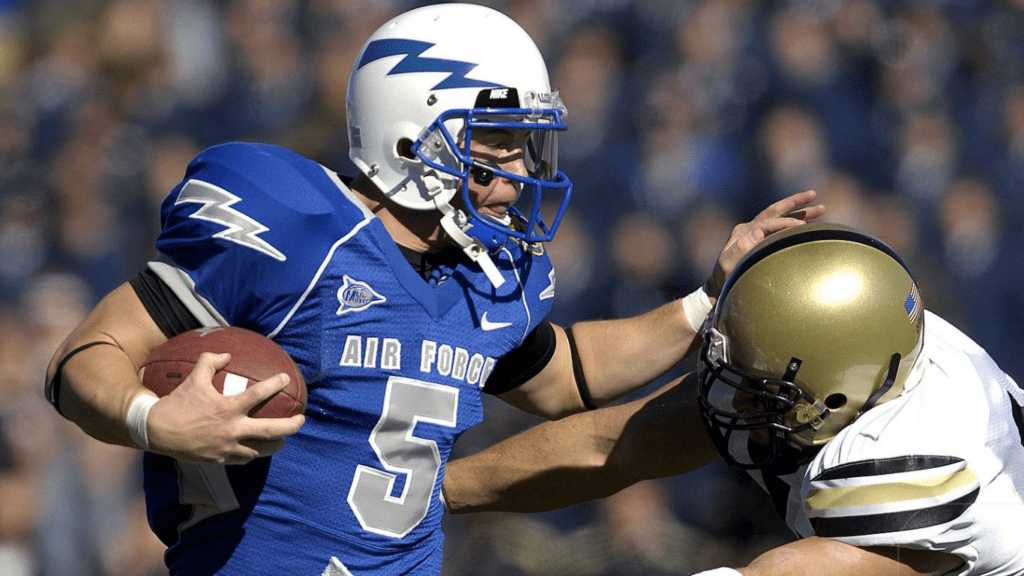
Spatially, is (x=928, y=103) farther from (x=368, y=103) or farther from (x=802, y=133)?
(x=368, y=103)

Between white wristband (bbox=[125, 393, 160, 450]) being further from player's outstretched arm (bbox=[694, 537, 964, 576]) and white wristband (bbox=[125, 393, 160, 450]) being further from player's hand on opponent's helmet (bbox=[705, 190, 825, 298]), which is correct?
player's hand on opponent's helmet (bbox=[705, 190, 825, 298])

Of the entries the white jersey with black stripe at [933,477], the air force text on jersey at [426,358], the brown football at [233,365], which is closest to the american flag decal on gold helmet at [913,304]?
the white jersey with black stripe at [933,477]

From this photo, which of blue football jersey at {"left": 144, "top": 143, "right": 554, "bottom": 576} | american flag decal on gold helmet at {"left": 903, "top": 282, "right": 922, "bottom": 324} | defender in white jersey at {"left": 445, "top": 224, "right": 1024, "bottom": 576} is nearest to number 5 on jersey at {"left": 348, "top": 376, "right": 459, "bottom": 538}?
blue football jersey at {"left": 144, "top": 143, "right": 554, "bottom": 576}

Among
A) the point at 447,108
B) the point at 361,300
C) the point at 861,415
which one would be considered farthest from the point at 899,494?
the point at 447,108

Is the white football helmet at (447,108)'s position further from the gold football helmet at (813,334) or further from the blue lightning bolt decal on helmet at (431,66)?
the gold football helmet at (813,334)

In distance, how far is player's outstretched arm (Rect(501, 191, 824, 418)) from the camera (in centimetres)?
263

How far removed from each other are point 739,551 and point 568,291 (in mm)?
1155

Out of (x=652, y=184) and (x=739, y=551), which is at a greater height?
(x=652, y=184)

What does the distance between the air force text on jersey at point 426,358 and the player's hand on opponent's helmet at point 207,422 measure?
1.10ft

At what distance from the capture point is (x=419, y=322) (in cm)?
220

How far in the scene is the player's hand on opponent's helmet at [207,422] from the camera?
5.73 feet

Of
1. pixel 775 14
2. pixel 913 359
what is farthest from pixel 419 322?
pixel 775 14

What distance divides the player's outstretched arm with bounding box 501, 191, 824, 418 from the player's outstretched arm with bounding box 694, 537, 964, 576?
30.0 inches

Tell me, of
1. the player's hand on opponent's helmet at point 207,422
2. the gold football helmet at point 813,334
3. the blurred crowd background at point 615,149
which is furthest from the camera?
the blurred crowd background at point 615,149
